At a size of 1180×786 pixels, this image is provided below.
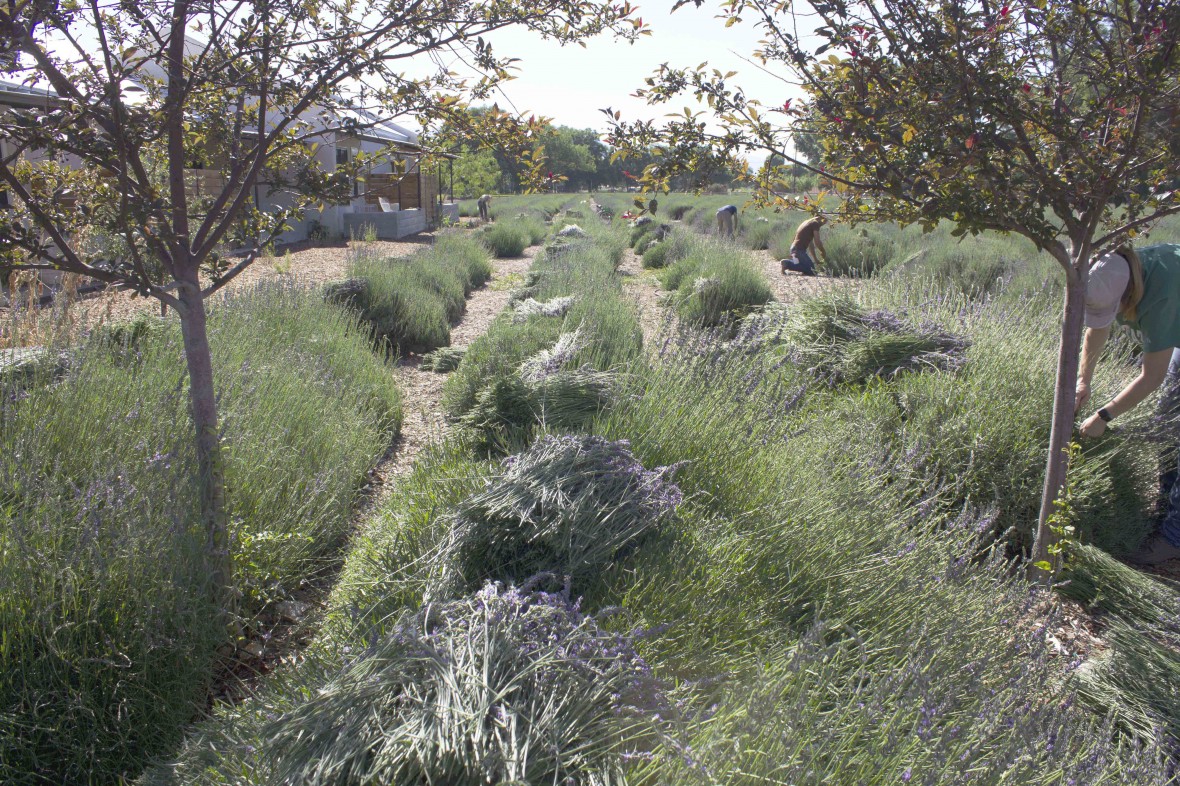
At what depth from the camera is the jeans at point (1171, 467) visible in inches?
150

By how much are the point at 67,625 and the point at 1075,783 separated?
99.9 inches

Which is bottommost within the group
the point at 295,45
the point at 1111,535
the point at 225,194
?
the point at 1111,535

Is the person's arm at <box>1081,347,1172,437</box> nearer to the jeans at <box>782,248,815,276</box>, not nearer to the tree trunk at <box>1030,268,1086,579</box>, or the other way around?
the tree trunk at <box>1030,268,1086,579</box>

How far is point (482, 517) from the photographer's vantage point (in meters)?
2.66

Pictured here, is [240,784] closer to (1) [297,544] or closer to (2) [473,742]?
(2) [473,742]

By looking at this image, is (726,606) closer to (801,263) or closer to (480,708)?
(480,708)

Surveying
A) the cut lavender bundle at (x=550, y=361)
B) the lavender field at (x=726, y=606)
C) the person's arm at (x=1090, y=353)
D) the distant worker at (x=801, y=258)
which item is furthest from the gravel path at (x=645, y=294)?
the distant worker at (x=801, y=258)

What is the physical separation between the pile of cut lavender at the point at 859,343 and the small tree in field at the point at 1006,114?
5.89 ft

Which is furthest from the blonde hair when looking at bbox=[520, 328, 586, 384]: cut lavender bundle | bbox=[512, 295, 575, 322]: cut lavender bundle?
bbox=[512, 295, 575, 322]: cut lavender bundle

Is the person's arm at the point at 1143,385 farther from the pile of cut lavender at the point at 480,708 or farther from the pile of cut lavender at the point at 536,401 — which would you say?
the pile of cut lavender at the point at 480,708

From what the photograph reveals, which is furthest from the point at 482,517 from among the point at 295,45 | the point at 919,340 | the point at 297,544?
the point at 919,340

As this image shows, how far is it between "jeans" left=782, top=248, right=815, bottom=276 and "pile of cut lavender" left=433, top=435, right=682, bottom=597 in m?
11.4

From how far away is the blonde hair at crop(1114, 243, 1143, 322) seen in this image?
3330 millimetres

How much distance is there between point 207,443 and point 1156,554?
4538mm
